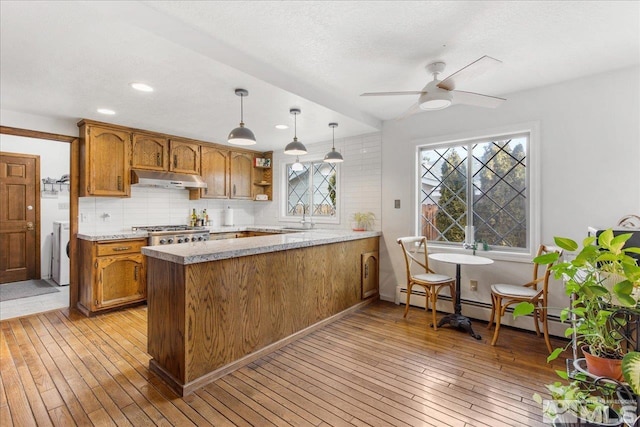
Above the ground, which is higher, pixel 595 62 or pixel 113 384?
pixel 595 62

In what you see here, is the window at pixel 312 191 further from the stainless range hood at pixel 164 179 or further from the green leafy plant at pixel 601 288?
the green leafy plant at pixel 601 288

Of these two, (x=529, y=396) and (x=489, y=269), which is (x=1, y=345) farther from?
(x=489, y=269)

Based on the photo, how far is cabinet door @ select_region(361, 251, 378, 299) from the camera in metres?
3.98

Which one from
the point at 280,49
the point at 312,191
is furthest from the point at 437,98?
the point at 312,191

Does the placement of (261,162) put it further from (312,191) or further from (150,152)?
(150,152)

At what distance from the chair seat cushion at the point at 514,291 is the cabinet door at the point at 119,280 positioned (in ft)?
13.5

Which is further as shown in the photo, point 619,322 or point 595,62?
point 595,62

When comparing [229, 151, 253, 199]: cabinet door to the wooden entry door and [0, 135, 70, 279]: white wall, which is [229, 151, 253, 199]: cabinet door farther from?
the wooden entry door

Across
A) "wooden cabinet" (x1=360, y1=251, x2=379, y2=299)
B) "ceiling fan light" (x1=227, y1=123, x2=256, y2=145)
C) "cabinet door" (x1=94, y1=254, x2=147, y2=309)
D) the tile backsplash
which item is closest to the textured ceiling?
"ceiling fan light" (x1=227, y1=123, x2=256, y2=145)

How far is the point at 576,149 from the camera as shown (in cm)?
294

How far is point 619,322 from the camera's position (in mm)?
1198

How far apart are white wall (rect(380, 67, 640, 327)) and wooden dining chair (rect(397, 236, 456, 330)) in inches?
11.0

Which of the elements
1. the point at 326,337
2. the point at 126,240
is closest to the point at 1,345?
the point at 126,240

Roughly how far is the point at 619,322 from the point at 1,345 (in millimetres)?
4432
